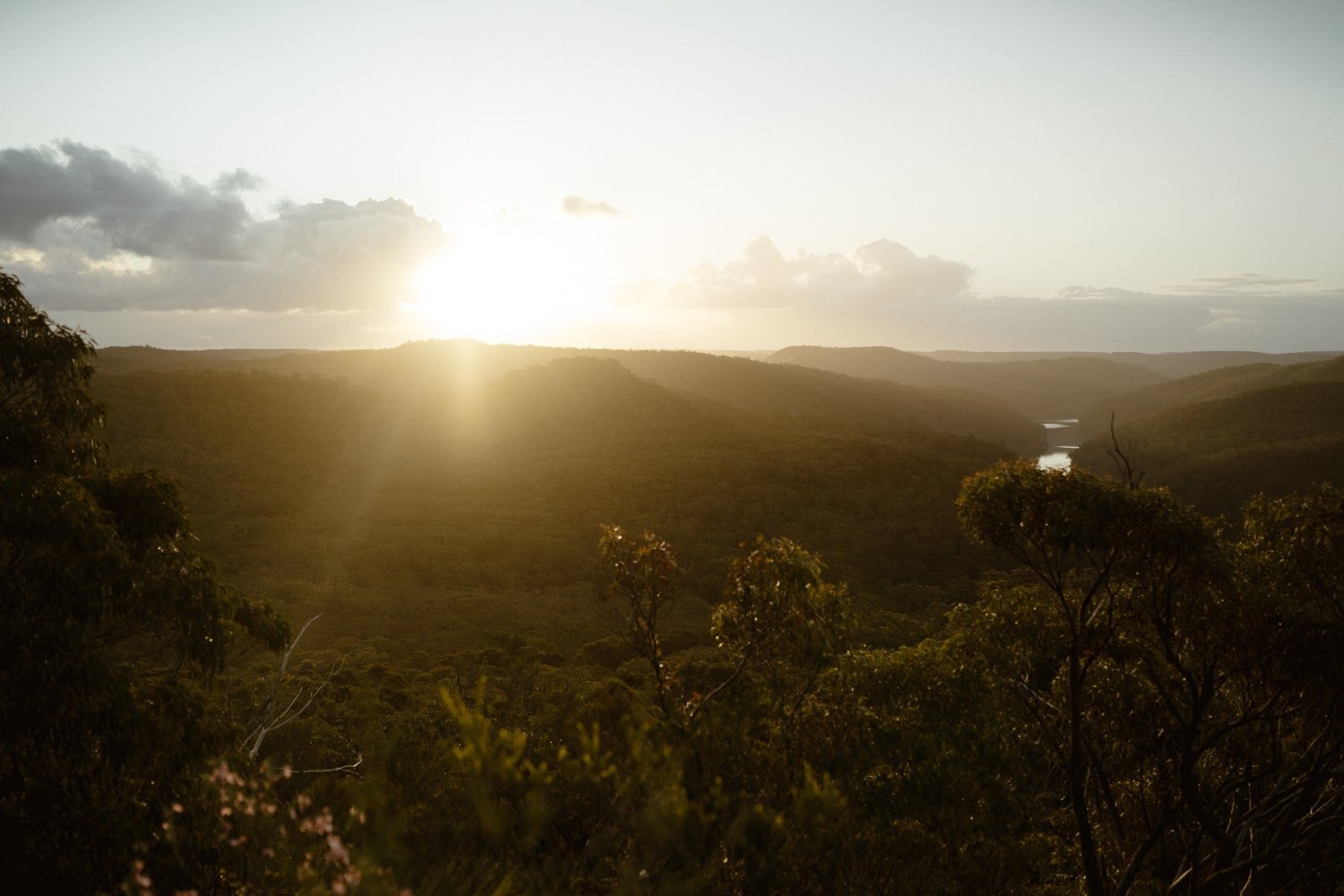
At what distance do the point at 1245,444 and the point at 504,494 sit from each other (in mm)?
82346

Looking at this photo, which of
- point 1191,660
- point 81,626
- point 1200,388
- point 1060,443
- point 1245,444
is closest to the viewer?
point 81,626

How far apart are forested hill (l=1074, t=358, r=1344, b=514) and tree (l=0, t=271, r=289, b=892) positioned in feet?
202

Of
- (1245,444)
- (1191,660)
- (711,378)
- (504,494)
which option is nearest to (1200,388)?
(1245,444)

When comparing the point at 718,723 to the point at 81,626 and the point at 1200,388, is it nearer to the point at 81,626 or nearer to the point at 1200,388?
the point at 81,626

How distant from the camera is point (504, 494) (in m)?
68.6

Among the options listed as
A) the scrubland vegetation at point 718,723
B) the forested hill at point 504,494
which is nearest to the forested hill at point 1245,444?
the forested hill at point 504,494

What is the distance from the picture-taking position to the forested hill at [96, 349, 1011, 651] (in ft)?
140

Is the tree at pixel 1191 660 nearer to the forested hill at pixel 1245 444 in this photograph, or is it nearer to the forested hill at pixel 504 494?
the forested hill at pixel 504 494

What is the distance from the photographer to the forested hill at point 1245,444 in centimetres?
7488

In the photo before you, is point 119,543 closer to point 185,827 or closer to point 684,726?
point 185,827

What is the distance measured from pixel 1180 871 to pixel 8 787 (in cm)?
1463

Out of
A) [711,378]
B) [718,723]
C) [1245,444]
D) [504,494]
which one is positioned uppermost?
[711,378]

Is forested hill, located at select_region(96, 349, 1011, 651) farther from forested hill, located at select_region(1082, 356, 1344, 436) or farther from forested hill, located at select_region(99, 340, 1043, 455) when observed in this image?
forested hill, located at select_region(1082, 356, 1344, 436)

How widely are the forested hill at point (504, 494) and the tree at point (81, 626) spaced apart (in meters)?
19.4
